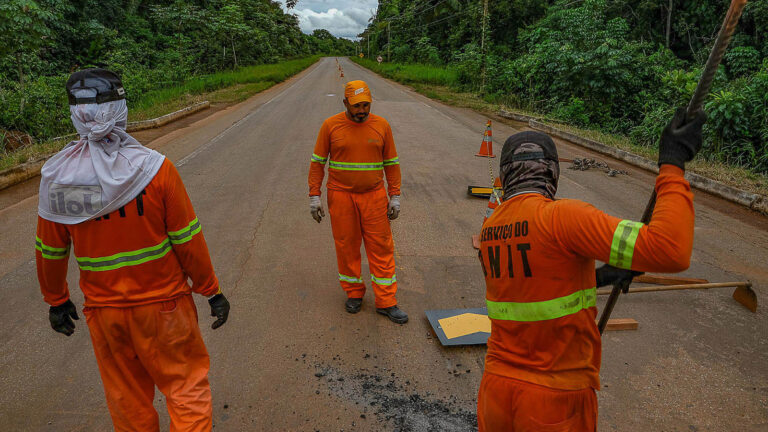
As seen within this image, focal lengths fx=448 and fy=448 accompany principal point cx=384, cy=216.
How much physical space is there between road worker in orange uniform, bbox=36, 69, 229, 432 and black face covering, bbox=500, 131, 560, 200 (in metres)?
1.47

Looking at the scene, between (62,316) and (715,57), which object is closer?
(715,57)

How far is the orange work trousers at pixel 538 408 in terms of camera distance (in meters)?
1.58

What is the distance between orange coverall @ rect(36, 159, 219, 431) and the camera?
193 centimetres

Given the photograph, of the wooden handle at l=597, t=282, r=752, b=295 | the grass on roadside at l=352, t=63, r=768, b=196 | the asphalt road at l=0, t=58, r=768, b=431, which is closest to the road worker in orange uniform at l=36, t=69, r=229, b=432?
the asphalt road at l=0, t=58, r=768, b=431

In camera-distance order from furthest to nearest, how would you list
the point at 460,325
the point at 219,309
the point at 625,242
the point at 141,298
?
the point at 460,325 < the point at 219,309 < the point at 141,298 < the point at 625,242

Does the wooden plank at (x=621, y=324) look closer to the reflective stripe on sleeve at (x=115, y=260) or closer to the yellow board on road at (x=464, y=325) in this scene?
the yellow board on road at (x=464, y=325)

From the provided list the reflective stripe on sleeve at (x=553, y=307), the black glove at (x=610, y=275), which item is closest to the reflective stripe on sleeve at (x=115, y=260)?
the reflective stripe on sleeve at (x=553, y=307)

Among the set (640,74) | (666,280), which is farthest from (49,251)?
(640,74)

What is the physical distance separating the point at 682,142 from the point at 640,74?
13544 millimetres

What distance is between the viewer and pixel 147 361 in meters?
2.00

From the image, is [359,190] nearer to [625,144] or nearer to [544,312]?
[544,312]

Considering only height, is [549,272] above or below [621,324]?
above

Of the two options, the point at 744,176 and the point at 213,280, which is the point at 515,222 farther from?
the point at 744,176

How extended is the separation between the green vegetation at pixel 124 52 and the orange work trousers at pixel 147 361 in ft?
16.5
